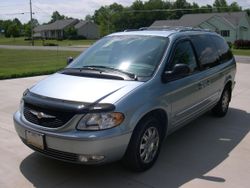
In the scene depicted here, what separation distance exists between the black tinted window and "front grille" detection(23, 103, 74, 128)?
6.05 feet

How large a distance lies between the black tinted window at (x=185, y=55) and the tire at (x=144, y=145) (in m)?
1.03

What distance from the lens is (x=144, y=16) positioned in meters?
83.1

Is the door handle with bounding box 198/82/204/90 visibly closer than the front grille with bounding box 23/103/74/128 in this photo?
No

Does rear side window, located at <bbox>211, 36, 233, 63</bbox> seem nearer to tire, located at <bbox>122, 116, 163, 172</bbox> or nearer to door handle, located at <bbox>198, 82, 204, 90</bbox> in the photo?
door handle, located at <bbox>198, 82, 204, 90</bbox>

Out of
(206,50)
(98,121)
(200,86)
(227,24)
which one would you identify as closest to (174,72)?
(200,86)

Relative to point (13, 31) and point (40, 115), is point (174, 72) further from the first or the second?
point (13, 31)

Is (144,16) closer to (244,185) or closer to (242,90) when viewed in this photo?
(242,90)

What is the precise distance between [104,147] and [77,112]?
0.47m

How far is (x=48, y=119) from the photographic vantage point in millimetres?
3748

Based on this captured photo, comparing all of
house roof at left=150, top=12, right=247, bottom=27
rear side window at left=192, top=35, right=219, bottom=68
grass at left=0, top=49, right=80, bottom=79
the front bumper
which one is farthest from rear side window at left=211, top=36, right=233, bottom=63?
house roof at left=150, top=12, right=247, bottom=27

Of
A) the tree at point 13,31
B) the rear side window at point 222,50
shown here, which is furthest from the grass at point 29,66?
the tree at point 13,31

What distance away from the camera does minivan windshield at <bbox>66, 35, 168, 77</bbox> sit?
4.53 m

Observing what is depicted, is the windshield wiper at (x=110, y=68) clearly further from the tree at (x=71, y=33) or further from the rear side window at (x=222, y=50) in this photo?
the tree at (x=71, y=33)

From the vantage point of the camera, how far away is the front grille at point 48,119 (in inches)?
143
